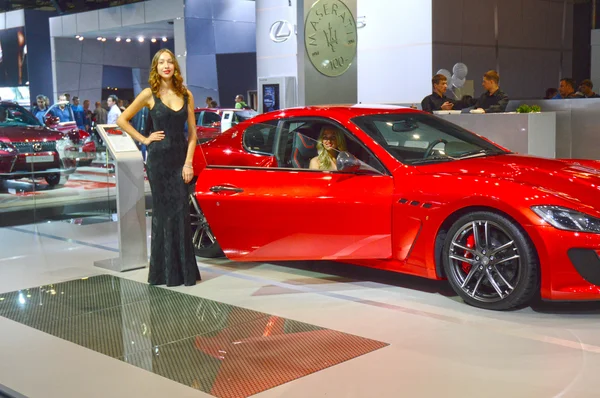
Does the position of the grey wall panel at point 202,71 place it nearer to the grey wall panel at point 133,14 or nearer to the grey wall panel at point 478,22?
the grey wall panel at point 133,14

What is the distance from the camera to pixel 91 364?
431 cm

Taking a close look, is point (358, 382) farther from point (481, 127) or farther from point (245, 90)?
point (245, 90)

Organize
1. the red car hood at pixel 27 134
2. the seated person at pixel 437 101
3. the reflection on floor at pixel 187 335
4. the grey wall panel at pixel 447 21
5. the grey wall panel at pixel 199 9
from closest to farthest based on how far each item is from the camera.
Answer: the reflection on floor at pixel 187 335 < the seated person at pixel 437 101 < the red car hood at pixel 27 134 < the grey wall panel at pixel 447 21 < the grey wall panel at pixel 199 9

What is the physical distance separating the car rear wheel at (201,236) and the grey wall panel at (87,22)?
79.0 feet

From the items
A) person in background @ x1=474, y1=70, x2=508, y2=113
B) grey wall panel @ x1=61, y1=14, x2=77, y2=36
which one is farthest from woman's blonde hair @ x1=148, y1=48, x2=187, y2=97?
grey wall panel @ x1=61, y1=14, x2=77, y2=36

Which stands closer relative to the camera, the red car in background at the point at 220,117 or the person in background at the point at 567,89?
the person in background at the point at 567,89

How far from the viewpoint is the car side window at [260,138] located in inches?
249

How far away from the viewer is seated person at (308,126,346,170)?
582cm

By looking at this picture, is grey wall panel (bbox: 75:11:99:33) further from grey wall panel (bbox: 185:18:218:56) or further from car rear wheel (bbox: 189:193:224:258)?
car rear wheel (bbox: 189:193:224:258)

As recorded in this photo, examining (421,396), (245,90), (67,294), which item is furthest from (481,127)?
(245,90)

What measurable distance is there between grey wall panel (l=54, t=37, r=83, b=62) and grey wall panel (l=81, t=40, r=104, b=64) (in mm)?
252

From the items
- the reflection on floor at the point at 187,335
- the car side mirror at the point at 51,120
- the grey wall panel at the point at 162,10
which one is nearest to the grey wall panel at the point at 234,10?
the grey wall panel at the point at 162,10

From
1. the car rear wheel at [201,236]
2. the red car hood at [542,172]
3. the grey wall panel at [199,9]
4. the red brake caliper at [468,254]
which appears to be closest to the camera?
the red car hood at [542,172]

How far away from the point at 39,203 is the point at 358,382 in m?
7.46
